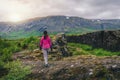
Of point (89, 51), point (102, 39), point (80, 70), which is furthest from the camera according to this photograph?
point (102, 39)

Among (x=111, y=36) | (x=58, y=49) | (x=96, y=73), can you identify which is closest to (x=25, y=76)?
(x=96, y=73)

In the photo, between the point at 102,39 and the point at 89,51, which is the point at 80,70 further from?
the point at 102,39

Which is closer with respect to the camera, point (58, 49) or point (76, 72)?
point (76, 72)

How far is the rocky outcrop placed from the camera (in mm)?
41250

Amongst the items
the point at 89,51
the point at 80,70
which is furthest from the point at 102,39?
the point at 80,70

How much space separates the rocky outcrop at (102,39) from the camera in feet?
135

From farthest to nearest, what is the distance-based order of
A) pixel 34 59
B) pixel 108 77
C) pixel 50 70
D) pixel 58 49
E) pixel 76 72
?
pixel 58 49, pixel 34 59, pixel 50 70, pixel 76 72, pixel 108 77

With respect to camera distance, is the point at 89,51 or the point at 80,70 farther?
the point at 89,51

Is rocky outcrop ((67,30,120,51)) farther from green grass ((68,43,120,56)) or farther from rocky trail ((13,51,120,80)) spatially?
rocky trail ((13,51,120,80))

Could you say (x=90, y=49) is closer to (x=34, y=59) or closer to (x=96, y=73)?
(x=34, y=59)

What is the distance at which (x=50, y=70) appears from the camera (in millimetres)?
24781

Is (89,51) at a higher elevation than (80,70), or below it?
below

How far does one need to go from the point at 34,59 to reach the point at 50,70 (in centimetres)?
663

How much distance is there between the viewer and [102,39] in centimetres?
4359
